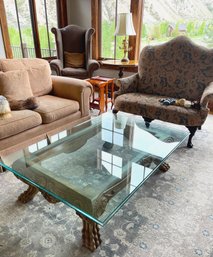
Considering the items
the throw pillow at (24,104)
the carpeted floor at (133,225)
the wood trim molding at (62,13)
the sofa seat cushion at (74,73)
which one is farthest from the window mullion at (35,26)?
the carpeted floor at (133,225)

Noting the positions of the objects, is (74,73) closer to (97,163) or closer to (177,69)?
(177,69)

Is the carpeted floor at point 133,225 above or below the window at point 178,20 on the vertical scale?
below

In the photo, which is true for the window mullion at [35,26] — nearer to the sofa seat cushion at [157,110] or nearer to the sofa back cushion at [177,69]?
the sofa back cushion at [177,69]

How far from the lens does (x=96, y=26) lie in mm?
4410

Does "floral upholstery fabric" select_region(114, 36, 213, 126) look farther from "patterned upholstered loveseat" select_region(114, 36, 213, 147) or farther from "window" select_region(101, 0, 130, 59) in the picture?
"window" select_region(101, 0, 130, 59)

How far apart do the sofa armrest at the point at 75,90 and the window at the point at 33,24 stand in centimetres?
200

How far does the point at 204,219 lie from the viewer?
4.70 ft

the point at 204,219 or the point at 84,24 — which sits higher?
the point at 84,24

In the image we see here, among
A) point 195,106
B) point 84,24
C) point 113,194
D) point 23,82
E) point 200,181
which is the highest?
point 84,24

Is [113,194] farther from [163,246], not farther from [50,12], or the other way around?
[50,12]

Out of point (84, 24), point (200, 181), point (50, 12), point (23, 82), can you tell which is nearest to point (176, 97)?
point (200, 181)

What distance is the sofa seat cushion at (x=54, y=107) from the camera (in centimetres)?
217

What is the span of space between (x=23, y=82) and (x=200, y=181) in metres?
2.02

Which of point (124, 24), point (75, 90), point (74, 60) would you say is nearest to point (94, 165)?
point (75, 90)
